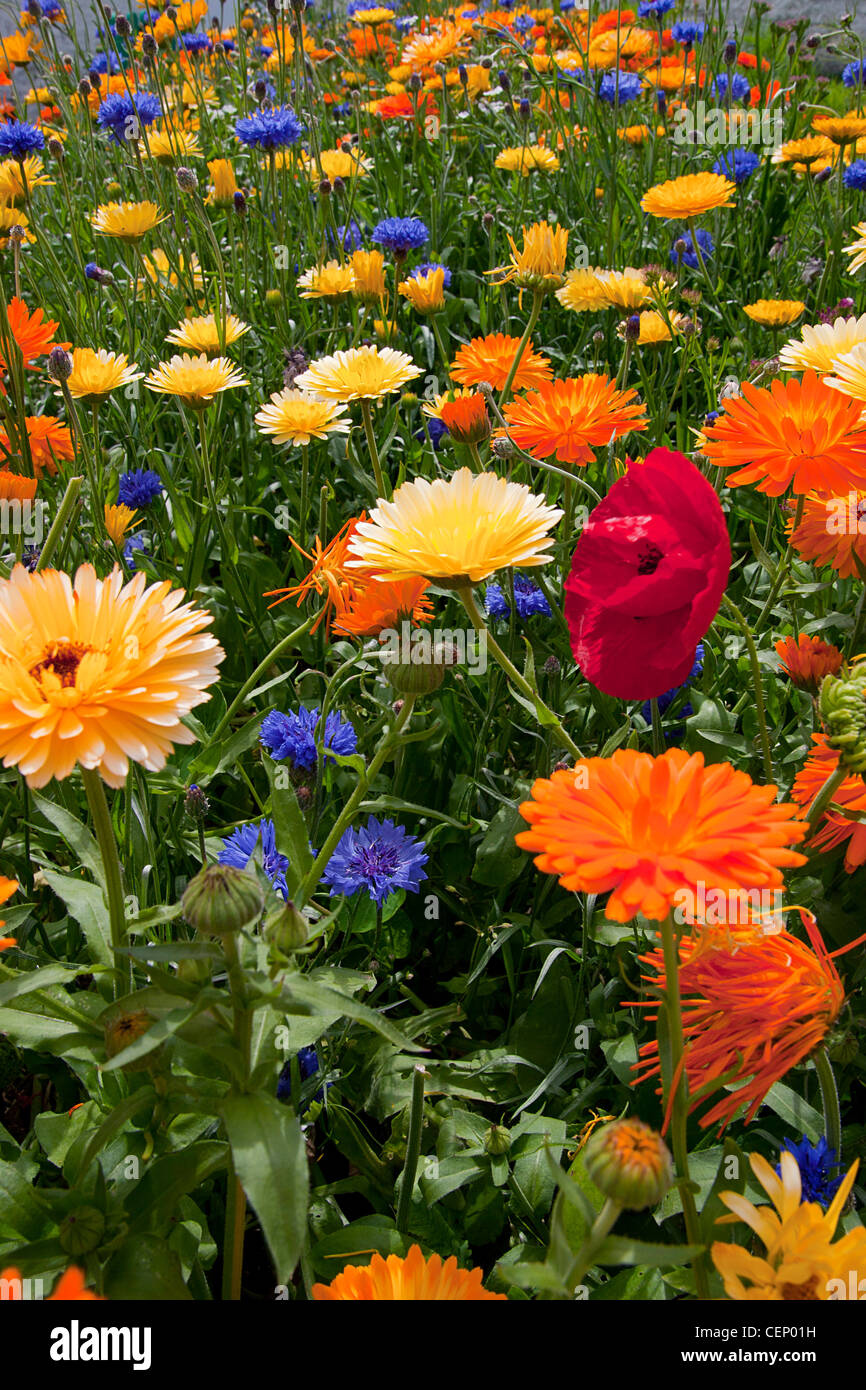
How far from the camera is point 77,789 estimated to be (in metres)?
1.79

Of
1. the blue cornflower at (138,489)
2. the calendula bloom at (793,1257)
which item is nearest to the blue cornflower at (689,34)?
the blue cornflower at (138,489)

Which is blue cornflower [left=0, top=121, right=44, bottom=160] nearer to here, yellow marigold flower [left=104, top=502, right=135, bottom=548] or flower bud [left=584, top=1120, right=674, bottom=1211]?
yellow marigold flower [left=104, top=502, right=135, bottom=548]

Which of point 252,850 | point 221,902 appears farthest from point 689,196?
point 221,902

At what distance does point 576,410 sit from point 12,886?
48.5 inches

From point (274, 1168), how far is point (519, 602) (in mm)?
1314

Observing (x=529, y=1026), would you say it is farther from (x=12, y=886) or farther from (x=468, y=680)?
(x=12, y=886)

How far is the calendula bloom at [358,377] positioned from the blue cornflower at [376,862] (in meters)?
0.74

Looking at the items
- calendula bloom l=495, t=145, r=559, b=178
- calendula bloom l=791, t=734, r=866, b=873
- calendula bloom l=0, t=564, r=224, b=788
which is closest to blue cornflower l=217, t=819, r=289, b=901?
calendula bloom l=0, t=564, r=224, b=788

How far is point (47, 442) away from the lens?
2234 millimetres

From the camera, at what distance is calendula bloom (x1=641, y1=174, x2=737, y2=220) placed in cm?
240

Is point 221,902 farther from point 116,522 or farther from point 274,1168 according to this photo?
point 116,522

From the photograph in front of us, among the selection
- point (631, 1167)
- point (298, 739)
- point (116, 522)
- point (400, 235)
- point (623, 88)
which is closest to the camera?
point (631, 1167)
